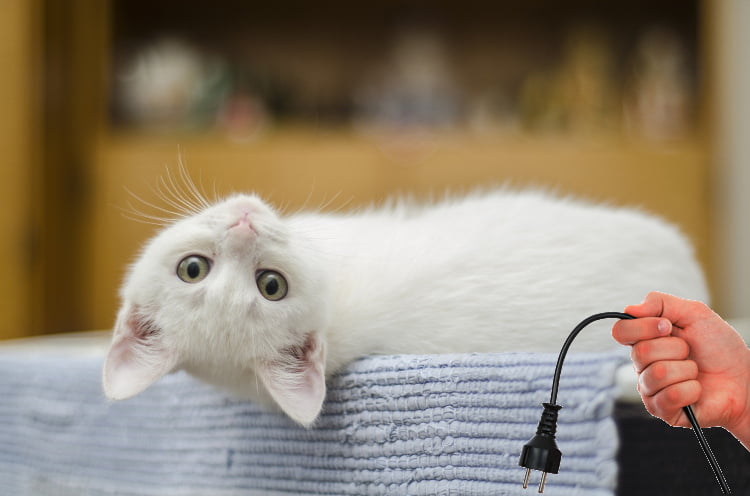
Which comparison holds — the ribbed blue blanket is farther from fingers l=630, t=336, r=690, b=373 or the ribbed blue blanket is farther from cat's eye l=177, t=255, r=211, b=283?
cat's eye l=177, t=255, r=211, b=283

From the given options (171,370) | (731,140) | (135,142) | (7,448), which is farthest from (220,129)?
(171,370)

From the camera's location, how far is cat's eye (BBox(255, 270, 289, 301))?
744mm

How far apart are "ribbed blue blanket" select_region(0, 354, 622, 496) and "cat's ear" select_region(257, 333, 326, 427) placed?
34 millimetres

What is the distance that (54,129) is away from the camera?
2.55 metres

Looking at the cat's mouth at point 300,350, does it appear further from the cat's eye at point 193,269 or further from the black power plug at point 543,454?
the black power plug at point 543,454

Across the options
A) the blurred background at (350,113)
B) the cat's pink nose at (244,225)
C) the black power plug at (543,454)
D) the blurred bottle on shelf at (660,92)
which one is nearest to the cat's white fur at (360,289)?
the cat's pink nose at (244,225)

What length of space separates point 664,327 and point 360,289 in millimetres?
371

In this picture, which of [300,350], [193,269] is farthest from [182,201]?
[300,350]

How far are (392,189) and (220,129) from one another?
2.04 feet

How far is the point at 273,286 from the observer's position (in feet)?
2.44

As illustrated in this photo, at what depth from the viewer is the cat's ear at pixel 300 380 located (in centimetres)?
67

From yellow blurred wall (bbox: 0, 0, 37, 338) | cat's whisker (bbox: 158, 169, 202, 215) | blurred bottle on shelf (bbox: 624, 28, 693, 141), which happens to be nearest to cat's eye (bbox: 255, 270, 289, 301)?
cat's whisker (bbox: 158, 169, 202, 215)

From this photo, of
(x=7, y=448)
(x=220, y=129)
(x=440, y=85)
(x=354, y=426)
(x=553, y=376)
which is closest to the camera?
(x=553, y=376)

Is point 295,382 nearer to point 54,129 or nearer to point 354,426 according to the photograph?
point 354,426
